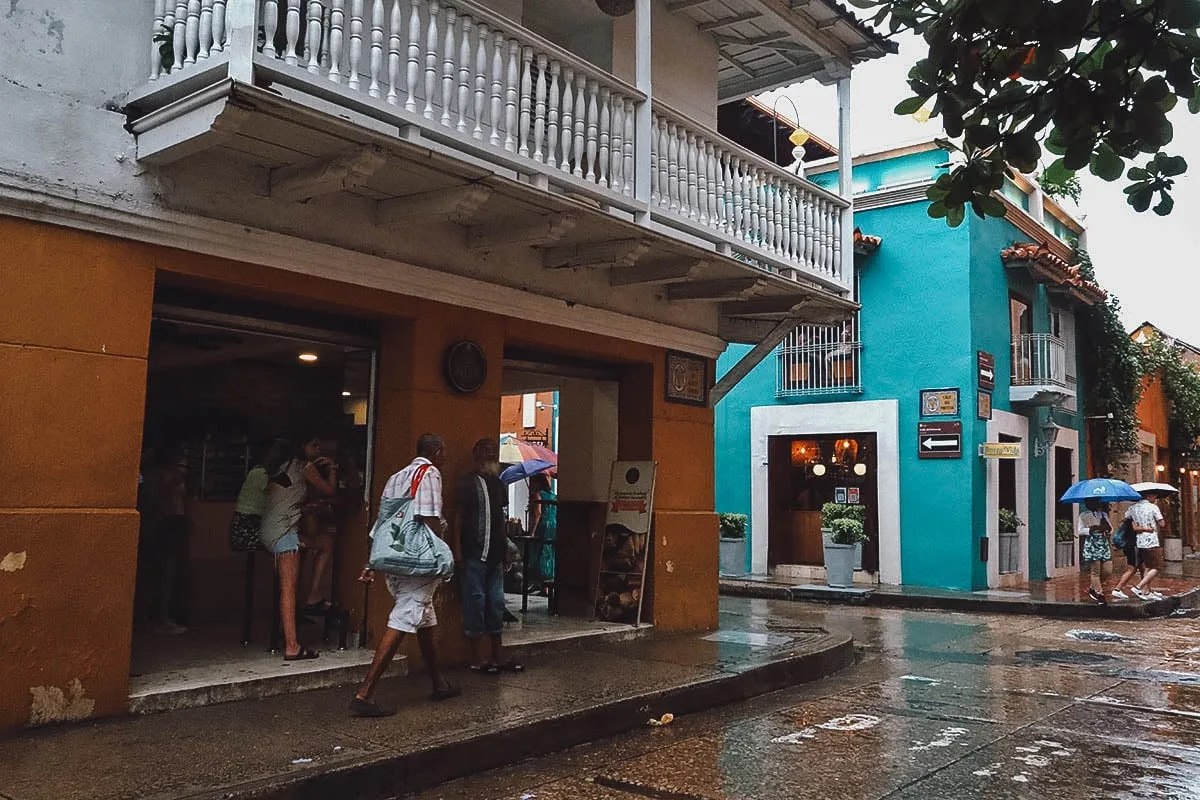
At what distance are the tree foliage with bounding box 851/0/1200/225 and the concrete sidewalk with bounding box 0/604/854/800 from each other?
154 inches

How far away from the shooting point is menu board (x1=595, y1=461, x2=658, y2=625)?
9961mm

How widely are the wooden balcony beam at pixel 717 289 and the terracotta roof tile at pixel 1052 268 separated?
9.94m

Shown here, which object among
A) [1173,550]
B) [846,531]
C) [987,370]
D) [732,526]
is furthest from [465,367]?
[1173,550]

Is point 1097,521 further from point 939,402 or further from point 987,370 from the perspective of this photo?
point 987,370

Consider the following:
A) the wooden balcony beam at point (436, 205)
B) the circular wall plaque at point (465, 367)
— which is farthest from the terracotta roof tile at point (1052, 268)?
the wooden balcony beam at point (436, 205)

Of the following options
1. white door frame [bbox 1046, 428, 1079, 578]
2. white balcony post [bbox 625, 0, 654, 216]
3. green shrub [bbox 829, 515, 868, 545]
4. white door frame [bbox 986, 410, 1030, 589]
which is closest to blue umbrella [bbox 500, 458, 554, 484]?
green shrub [bbox 829, 515, 868, 545]

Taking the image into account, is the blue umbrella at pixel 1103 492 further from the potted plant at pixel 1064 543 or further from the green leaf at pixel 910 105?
the green leaf at pixel 910 105

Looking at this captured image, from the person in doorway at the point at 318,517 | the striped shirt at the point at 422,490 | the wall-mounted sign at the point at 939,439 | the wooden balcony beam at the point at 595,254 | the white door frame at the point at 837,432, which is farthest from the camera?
the white door frame at the point at 837,432

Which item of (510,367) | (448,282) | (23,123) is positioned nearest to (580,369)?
(510,367)

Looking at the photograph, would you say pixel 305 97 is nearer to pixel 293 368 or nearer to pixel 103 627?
pixel 103 627

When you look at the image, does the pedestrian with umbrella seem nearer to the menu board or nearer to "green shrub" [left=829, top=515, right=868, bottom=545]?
"green shrub" [left=829, top=515, right=868, bottom=545]

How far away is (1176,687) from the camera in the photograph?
8.77 meters

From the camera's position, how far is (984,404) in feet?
56.4

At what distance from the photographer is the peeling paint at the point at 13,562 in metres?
5.66
